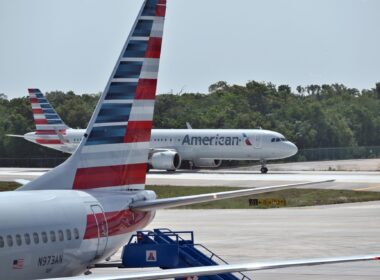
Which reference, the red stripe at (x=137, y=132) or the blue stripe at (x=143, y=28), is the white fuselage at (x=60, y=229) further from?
the blue stripe at (x=143, y=28)

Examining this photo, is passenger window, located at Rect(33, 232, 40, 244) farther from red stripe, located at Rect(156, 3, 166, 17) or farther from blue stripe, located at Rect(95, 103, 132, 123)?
red stripe, located at Rect(156, 3, 166, 17)

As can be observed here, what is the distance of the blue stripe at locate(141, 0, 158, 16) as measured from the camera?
2408cm

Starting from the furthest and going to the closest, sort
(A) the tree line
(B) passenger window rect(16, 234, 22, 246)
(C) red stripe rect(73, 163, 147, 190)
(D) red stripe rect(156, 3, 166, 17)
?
1. (A) the tree line
2. (D) red stripe rect(156, 3, 166, 17)
3. (C) red stripe rect(73, 163, 147, 190)
4. (B) passenger window rect(16, 234, 22, 246)

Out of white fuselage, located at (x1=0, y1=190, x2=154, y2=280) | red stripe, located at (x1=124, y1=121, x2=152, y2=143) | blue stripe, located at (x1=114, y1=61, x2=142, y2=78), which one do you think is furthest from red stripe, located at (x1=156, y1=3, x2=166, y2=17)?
white fuselage, located at (x1=0, y1=190, x2=154, y2=280)

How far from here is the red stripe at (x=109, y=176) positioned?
22703 mm

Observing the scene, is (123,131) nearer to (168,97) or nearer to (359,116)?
(168,97)

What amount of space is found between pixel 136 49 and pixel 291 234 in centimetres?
1944

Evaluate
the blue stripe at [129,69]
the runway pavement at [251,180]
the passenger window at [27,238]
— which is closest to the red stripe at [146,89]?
the blue stripe at [129,69]

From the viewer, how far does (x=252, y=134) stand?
9838 cm

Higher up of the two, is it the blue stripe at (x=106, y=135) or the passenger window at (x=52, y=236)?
the blue stripe at (x=106, y=135)

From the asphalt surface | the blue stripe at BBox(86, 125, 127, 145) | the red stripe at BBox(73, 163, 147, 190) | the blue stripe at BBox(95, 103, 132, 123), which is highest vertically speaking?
the blue stripe at BBox(95, 103, 132, 123)

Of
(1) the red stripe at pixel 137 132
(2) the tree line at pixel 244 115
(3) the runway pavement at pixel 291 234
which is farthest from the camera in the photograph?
(2) the tree line at pixel 244 115

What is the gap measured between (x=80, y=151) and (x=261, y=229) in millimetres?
22161

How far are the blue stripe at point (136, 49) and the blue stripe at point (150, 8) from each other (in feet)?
2.35
